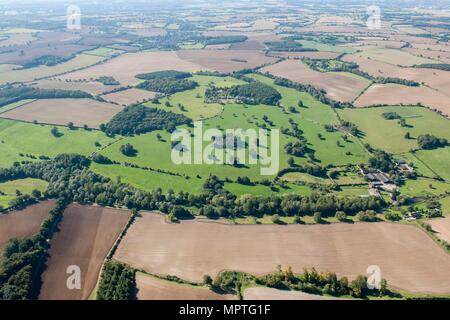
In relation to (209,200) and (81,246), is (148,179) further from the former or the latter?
(81,246)

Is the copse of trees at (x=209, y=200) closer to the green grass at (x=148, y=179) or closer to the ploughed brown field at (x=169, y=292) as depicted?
the green grass at (x=148, y=179)

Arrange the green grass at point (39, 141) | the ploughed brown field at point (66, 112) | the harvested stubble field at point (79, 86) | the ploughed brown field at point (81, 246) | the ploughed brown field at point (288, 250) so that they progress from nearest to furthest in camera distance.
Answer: the ploughed brown field at point (81, 246) → the ploughed brown field at point (288, 250) → the green grass at point (39, 141) → the ploughed brown field at point (66, 112) → the harvested stubble field at point (79, 86)

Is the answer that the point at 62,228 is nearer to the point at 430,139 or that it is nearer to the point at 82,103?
the point at 82,103

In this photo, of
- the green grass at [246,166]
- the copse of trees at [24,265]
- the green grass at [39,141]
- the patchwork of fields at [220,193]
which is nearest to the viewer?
the copse of trees at [24,265]

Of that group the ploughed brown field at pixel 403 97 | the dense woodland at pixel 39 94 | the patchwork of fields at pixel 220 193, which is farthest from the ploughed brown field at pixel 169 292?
the dense woodland at pixel 39 94

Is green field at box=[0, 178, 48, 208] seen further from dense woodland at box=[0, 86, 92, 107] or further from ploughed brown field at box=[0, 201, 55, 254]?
dense woodland at box=[0, 86, 92, 107]

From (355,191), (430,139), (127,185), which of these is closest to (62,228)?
(127,185)

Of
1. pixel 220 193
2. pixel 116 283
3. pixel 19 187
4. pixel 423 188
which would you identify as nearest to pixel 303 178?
pixel 220 193
